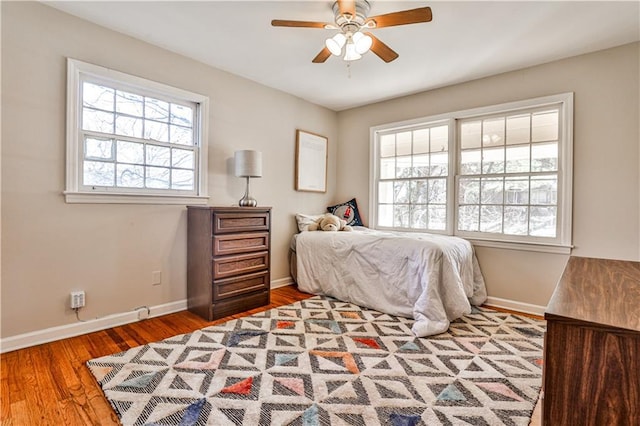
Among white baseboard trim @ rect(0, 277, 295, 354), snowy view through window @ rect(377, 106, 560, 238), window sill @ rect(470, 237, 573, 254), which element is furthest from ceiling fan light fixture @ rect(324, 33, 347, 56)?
white baseboard trim @ rect(0, 277, 295, 354)

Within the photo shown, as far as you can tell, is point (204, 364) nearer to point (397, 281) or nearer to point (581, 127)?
point (397, 281)

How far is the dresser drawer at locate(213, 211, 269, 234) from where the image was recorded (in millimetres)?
2796

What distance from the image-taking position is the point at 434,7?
2223 millimetres

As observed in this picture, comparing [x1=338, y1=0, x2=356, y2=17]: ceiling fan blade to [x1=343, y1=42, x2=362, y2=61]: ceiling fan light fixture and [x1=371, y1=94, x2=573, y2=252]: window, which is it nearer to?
[x1=343, y1=42, x2=362, y2=61]: ceiling fan light fixture

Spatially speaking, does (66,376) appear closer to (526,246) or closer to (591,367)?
(591,367)

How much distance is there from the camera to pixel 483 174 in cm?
347

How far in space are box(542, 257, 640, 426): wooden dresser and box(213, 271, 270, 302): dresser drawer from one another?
99.3 inches

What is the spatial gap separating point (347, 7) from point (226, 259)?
2.21 meters

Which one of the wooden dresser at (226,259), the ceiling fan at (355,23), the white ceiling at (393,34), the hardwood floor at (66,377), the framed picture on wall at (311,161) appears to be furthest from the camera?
the framed picture on wall at (311,161)

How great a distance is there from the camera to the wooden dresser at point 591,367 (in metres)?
0.73

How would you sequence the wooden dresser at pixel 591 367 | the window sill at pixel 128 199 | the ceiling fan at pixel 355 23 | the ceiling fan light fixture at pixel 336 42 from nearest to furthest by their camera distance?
the wooden dresser at pixel 591 367 → the ceiling fan at pixel 355 23 → the ceiling fan light fixture at pixel 336 42 → the window sill at pixel 128 199

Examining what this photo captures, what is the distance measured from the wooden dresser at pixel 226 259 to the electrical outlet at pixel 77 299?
0.85 meters

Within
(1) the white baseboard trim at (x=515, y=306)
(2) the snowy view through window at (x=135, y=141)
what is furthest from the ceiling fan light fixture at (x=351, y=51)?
(1) the white baseboard trim at (x=515, y=306)

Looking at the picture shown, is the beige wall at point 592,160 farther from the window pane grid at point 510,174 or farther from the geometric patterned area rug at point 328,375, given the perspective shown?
the geometric patterned area rug at point 328,375
